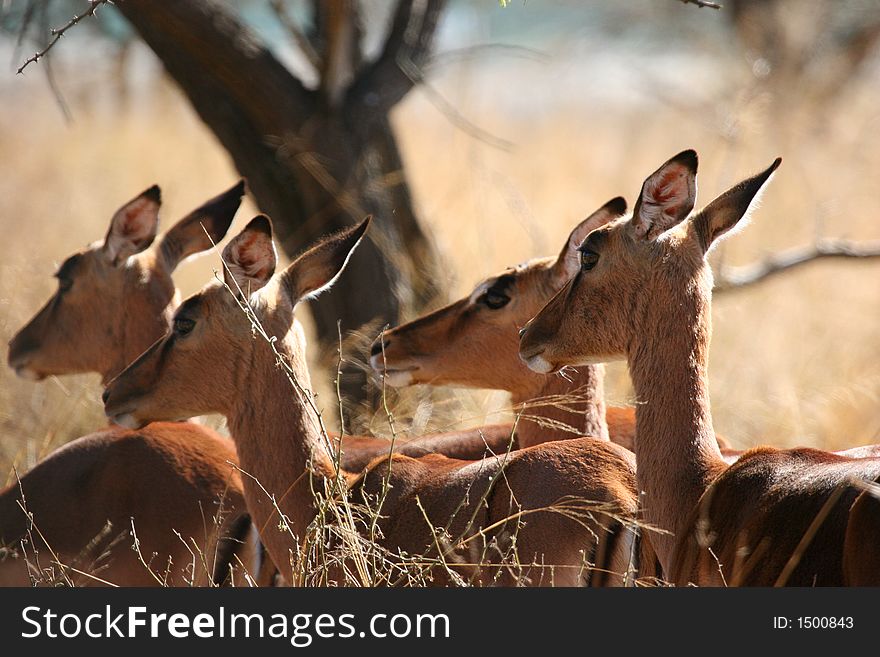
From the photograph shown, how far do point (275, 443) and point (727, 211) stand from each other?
1772 millimetres

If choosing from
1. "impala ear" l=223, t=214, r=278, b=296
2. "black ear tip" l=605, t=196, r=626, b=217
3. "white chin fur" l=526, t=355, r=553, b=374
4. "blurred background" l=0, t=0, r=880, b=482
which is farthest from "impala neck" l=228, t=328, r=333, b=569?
"black ear tip" l=605, t=196, r=626, b=217

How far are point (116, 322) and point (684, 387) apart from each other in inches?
109

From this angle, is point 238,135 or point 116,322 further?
point 238,135

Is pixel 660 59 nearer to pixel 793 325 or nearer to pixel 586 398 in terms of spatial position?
pixel 793 325

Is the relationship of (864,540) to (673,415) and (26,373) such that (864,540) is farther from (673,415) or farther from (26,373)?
(26,373)

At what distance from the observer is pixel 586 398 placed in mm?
5043

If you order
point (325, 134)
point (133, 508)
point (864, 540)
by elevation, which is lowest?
point (864, 540)

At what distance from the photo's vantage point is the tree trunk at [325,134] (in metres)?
6.87

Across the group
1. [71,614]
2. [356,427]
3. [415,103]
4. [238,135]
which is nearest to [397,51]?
[238,135]

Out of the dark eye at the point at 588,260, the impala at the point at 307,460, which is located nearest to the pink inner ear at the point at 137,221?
the impala at the point at 307,460

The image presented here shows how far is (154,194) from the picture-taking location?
18.8ft

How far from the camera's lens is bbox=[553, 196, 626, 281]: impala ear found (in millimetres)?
5133

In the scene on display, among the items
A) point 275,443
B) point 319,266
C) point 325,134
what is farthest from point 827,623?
point 325,134

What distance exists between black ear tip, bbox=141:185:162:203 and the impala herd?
0.04 feet
